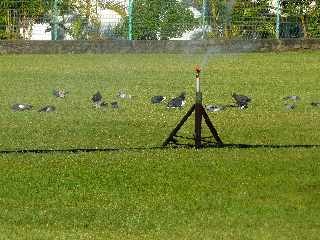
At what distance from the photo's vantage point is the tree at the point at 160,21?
3500cm

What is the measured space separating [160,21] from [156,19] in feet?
0.47

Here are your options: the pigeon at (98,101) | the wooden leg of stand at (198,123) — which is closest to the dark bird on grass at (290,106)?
the pigeon at (98,101)

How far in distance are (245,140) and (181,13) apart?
69.5ft

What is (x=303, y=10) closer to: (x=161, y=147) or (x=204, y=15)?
(x=204, y=15)

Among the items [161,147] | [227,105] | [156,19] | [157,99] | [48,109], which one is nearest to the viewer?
[161,147]

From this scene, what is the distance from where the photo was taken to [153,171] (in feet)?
39.0

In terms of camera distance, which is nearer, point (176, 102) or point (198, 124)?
point (198, 124)

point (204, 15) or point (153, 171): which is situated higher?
point (204, 15)

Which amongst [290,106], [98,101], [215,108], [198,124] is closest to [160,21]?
[98,101]

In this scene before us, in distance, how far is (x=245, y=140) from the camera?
47.7 feet

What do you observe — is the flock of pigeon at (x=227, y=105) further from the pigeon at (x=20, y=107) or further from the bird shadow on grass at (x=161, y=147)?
the bird shadow on grass at (x=161, y=147)

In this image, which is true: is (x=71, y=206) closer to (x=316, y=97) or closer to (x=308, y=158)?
(x=308, y=158)

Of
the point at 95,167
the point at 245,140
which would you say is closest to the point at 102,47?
the point at 245,140

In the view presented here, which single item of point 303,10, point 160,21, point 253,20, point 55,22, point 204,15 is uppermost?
point 303,10
